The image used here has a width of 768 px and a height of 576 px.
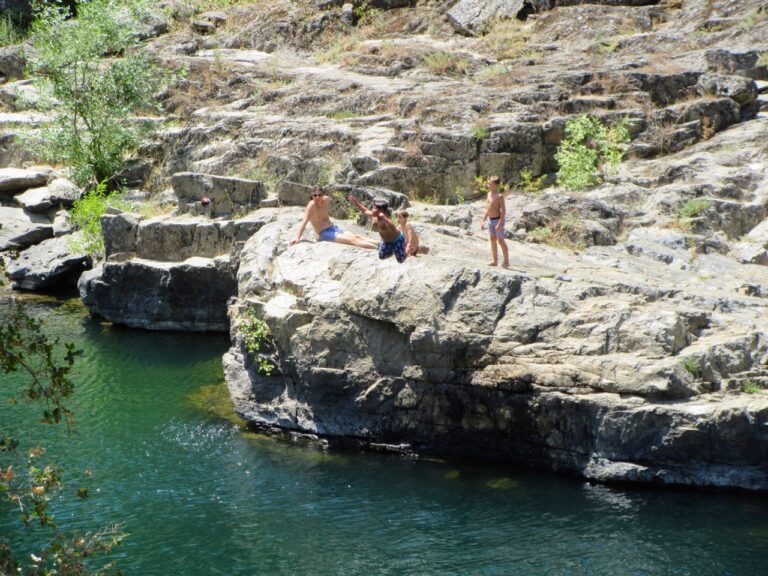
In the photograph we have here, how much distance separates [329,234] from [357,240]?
31.9 inches

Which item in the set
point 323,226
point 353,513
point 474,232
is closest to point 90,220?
point 323,226

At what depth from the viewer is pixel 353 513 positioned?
55.1 feet

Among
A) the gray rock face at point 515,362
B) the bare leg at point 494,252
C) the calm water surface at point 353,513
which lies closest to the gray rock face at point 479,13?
the gray rock face at point 515,362

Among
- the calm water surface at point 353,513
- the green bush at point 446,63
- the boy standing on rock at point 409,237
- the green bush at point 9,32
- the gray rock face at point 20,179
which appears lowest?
the calm water surface at point 353,513

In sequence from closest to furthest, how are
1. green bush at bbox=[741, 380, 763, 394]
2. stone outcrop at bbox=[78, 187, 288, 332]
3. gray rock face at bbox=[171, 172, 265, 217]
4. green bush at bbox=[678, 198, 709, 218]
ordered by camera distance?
green bush at bbox=[741, 380, 763, 394], green bush at bbox=[678, 198, 709, 218], stone outcrop at bbox=[78, 187, 288, 332], gray rock face at bbox=[171, 172, 265, 217]

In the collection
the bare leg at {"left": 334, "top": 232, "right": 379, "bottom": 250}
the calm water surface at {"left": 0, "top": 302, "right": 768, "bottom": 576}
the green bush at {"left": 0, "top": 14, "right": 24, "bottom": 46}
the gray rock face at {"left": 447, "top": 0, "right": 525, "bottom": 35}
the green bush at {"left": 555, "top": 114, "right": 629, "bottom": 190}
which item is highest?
the gray rock face at {"left": 447, "top": 0, "right": 525, "bottom": 35}

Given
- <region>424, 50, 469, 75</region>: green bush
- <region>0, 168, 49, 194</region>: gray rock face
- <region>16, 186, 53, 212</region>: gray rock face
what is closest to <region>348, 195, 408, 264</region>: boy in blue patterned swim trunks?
<region>424, 50, 469, 75</region>: green bush

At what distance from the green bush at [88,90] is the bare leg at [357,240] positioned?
17.7 meters

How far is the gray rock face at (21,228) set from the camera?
3384cm

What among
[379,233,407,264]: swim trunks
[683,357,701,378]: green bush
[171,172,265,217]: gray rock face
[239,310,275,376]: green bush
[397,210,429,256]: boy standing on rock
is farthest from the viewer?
[171,172,265,217]: gray rock face

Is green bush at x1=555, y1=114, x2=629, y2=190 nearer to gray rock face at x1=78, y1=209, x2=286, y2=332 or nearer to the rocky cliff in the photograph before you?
the rocky cliff

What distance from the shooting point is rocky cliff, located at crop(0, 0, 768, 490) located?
56.9ft

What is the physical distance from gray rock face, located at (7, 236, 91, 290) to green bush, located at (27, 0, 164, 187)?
3.72 metres

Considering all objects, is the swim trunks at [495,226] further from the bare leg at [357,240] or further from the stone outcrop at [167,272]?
the stone outcrop at [167,272]
